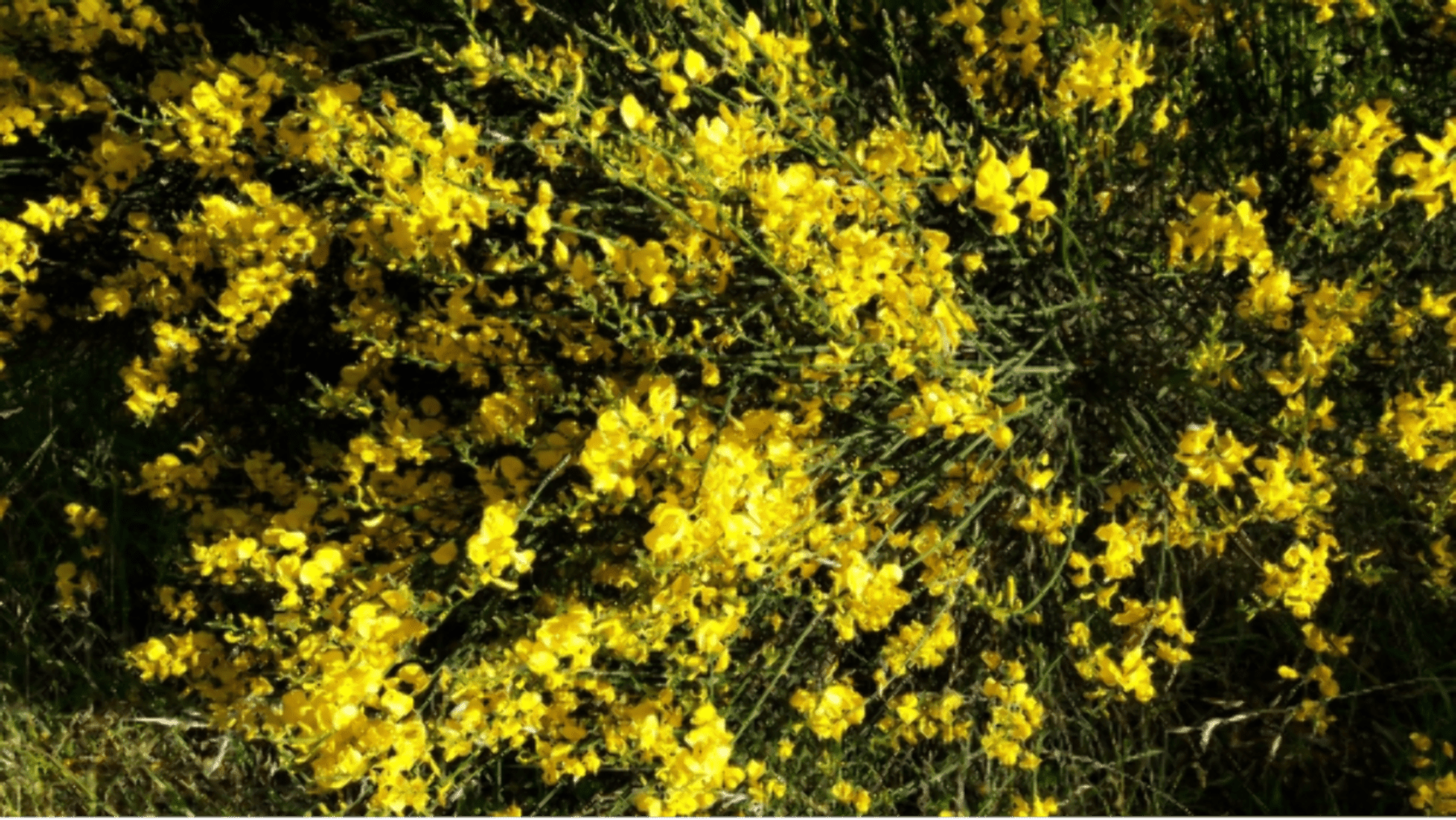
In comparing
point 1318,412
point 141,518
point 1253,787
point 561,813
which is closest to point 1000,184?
point 1318,412

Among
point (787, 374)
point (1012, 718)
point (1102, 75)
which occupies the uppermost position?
point (1102, 75)

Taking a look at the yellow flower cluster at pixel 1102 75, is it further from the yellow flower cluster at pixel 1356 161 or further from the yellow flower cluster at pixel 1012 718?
the yellow flower cluster at pixel 1012 718

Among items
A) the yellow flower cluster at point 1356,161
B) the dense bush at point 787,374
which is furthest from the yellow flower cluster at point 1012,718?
the yellow flower cluster at point 1356,161

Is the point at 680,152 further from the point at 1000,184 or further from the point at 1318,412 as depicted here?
the point at 1318,412

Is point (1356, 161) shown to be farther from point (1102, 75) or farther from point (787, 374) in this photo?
point (787, 374)

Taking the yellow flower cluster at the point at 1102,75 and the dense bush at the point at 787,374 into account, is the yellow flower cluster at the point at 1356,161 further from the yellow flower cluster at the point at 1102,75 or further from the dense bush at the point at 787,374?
the yellow flower cluster at the point at 1102,75

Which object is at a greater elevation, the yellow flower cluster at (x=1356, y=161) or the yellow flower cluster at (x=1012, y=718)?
the yellow flower cluster at (x=1356, y=161)

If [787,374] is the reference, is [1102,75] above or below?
above

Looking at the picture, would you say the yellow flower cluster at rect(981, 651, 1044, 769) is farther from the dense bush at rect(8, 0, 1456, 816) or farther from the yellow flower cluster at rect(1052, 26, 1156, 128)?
the yellow flower cluster at rect(1052, 26, 1156, 128)

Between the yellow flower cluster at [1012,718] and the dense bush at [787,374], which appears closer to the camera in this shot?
the dense bush at [787,374]

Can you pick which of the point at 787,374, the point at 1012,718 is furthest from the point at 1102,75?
the point at 1012,718
